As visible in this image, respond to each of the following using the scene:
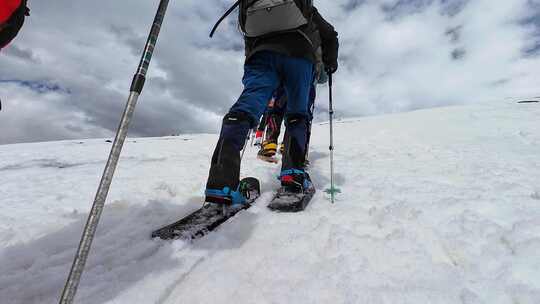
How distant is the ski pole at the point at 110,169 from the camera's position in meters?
1.28

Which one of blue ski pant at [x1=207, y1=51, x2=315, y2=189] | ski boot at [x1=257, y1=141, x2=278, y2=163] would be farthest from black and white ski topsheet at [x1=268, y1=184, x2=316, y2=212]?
ski boot at [x1=257, y1=141, x2=278, y2=163]

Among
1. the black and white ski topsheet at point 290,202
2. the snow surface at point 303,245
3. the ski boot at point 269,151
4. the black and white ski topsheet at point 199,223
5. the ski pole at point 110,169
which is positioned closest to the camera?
the ski pole at point 110,169

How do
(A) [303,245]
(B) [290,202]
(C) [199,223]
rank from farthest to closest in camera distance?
(B) [290,202] → (C) [199,223] → (A) [303,245]

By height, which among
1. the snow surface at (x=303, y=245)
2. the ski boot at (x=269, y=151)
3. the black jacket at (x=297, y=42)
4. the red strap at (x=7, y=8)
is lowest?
the snow surface at (x=303, y=245)

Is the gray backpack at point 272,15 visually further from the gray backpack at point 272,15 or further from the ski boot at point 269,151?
the ski boot at point 269,151

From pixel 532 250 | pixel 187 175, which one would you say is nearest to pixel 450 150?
pixel 532 250

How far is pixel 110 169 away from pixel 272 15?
7.72 ft

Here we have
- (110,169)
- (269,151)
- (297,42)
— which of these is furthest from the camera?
(269,151)

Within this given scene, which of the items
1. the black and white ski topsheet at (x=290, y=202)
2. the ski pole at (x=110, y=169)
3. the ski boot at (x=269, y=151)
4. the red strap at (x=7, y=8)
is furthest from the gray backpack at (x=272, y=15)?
the ski boot at (x=269, y=151)

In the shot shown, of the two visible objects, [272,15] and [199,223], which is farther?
[272,15]

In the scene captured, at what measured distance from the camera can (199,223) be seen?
250 centimetres

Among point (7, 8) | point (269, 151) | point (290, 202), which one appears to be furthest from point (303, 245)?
point (269, 151)

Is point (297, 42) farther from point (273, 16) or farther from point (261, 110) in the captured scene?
point (261, 110)

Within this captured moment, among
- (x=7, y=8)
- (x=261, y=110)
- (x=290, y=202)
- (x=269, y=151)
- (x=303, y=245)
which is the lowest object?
(x=303, y=245)
